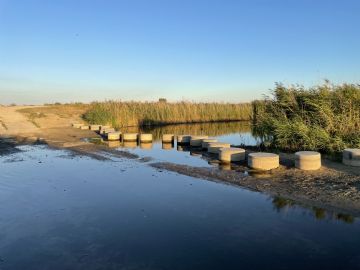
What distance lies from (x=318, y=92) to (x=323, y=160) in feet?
14.5

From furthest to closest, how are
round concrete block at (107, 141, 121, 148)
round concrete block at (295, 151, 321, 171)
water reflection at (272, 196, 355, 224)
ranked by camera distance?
round concrete block at (107, 141, 121, 148), round concrete block at (295, 151, 321, 171), water reflection at (272, 196, 355, 224)

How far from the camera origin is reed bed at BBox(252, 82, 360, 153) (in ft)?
41.5

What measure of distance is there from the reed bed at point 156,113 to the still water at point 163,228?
2046 cm

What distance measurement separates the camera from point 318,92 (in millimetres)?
14570

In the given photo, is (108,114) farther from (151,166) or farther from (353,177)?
(353,177)

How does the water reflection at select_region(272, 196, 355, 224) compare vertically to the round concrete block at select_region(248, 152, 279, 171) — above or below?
below

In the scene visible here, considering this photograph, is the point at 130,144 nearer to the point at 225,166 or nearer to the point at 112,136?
the point at 112,136

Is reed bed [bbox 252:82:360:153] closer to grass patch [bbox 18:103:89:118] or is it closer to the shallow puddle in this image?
the shallow puddle

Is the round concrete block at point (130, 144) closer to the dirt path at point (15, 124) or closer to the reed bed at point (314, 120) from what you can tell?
the reed bed at point (314, 120)

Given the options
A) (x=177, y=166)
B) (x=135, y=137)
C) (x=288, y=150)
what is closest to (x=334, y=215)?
(x=177, y=166)

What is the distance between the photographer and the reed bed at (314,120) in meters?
12.7

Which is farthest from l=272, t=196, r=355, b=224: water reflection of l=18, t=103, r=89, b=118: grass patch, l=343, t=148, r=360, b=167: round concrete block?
l=18, t=103, r=89, b=118: grass patch

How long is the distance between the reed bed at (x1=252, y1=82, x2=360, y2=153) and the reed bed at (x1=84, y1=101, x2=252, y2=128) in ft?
52.6

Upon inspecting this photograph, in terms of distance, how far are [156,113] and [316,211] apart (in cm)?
2626
